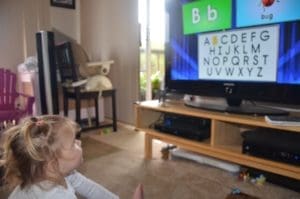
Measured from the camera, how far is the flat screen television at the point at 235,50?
158 cm

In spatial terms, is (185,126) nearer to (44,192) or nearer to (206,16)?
(206,16)

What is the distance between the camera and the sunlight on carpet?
2.30 m

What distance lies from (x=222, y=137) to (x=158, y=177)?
49cm

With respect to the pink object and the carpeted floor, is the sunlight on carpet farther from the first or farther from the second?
the pink object

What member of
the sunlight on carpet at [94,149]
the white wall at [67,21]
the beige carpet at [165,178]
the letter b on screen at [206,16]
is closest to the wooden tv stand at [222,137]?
the beige carpet at [165,178]

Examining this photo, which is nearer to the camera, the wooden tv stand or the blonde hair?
the blonde hair

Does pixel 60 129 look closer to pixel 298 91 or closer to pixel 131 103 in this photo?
pixel 298 91

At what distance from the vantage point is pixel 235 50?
179 centimetres

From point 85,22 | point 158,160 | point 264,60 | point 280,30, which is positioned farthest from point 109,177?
point 85,22

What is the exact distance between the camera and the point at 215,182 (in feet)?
5.80

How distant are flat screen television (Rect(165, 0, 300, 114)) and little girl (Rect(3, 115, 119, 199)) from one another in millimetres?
1192

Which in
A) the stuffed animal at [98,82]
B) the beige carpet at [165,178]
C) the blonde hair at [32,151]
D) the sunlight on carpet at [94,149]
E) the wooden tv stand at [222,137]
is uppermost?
the stuffed animal at [98,82]

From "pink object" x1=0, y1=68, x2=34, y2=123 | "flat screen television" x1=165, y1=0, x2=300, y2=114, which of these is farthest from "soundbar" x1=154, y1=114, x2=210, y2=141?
"pink object" x1=0, y1=68, x2=34, y2=123

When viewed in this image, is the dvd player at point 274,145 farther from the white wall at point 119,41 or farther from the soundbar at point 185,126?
the white wall at point 119,41
